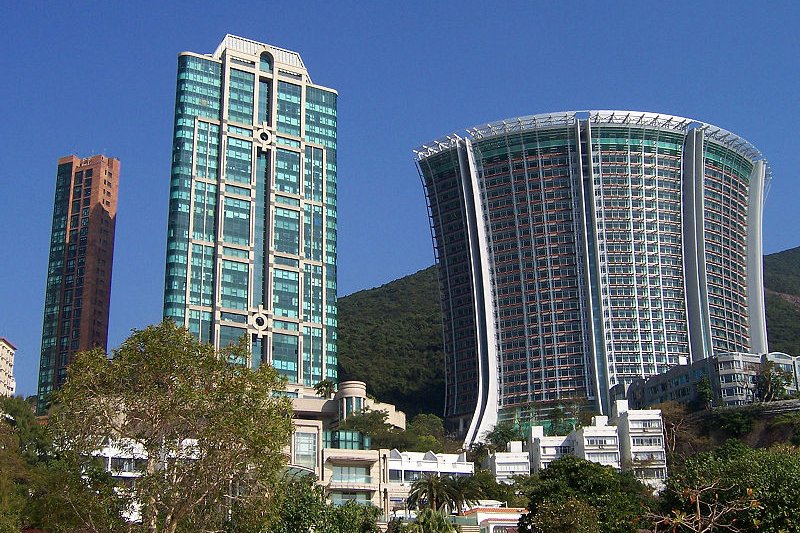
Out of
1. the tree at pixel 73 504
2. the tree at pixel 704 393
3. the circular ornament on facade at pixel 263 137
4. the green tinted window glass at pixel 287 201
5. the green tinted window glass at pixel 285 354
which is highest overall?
the circular ornament on facade at pixel 263 137

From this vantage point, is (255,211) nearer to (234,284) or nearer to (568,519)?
(234,284)

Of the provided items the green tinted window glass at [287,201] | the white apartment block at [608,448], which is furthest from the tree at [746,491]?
the green tinted window glass at [287,201]

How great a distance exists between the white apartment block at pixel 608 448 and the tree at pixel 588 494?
169 feet

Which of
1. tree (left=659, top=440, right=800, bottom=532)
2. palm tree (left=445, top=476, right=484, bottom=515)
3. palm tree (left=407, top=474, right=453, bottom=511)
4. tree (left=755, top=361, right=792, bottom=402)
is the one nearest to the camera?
tree (left=659, top=440, right=800, bottom=532)

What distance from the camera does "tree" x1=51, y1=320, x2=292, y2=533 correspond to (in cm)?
5503

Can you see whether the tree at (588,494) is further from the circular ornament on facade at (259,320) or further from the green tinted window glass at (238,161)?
the green tinted window glass at (238,161)

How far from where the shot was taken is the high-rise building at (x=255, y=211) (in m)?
155

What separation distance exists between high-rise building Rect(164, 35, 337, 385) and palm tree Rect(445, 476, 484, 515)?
53.4 m

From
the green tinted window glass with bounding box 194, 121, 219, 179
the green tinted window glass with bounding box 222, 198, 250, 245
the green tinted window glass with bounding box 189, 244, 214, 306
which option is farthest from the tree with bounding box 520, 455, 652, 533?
the green tinted window glass with bounding box 194, 121, 219, 179

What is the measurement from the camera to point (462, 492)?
103125mm

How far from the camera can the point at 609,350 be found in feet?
633

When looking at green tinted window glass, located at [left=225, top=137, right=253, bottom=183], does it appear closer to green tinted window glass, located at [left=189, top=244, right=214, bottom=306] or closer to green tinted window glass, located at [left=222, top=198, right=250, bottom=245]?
green tinted window glass, located at [left=222, top=198, right=250, bottom=245]

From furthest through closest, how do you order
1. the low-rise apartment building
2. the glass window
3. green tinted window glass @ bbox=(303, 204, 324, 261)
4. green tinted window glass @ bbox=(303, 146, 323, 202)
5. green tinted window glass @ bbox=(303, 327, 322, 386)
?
green tinted window glass @ bbox=(303, 146, 323, 202), green tinted window glass @ bbox=(303, 204, 324, 261), green tinted window glass @ bbox=(303, 327, 322, 386), the low-rise apartment building, the glass window

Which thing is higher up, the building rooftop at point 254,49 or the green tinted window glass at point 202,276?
the building rooftop at point 254,49
